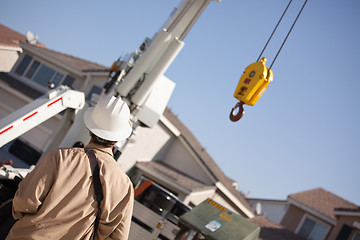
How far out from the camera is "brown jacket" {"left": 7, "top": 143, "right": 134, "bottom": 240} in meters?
3.23

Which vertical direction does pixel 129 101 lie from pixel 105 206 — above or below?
above

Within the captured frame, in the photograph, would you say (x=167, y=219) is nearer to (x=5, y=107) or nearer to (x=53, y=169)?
(x=53, y=169)

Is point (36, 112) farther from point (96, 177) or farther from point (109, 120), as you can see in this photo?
point (96, 177)

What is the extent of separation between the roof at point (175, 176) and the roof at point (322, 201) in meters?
9.73

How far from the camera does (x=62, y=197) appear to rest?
3293mm

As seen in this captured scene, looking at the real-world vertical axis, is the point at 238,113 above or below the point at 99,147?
above

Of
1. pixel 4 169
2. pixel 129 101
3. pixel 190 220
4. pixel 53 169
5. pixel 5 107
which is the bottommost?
pixel 5 107

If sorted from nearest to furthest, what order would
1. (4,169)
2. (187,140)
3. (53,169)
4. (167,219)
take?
(53,169)
(4,169)
(167,219)
(187,140)

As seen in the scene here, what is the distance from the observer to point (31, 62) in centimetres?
2819

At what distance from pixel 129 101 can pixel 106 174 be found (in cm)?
515

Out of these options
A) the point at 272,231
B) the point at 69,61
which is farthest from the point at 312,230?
the point at 69,61

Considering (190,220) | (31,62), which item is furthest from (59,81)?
(190,220)

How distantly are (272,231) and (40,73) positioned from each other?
18.1 m

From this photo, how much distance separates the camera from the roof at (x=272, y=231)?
25.7 meters
